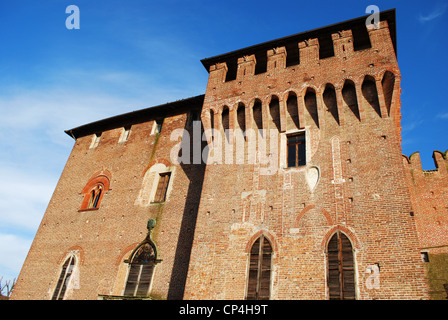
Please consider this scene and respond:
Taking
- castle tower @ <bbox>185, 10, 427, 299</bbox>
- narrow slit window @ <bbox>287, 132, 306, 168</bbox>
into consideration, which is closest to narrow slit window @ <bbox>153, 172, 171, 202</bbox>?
castle tower @ <bbox>185, 10, 427, 299</bbox>

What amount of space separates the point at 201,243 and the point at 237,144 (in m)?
3.73

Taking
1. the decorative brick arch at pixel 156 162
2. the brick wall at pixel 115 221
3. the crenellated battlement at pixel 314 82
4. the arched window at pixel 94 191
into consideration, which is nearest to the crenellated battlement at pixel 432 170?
the crenellated battlement at pixel 314 82

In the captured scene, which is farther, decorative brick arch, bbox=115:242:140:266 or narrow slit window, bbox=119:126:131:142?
narrow slit window, bbox=119:126:131:142

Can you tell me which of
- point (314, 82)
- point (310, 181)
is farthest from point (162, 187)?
point (314, 82)

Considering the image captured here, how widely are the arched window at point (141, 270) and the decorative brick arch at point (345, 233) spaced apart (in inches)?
242

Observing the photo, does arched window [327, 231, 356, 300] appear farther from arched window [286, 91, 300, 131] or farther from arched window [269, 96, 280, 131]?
arched window [269, 96, 280, 131]

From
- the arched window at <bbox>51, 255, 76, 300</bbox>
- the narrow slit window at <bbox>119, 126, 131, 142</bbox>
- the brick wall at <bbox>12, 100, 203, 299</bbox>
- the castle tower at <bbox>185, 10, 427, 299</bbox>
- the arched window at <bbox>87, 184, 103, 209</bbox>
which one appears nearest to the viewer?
the castle tower at <bbox>185, 10, 427, 299</bbox>

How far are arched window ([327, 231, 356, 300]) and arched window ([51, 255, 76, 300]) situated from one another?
408 inches

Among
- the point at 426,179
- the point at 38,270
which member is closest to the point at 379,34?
the point at 426,179

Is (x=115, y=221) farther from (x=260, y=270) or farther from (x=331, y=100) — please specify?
(x=331, y=100)

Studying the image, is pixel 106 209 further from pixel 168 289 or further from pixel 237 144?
pixel 237 144

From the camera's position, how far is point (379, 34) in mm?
10766

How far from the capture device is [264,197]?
9836 millimetres

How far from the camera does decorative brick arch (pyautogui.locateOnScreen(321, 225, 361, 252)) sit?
319 inches
